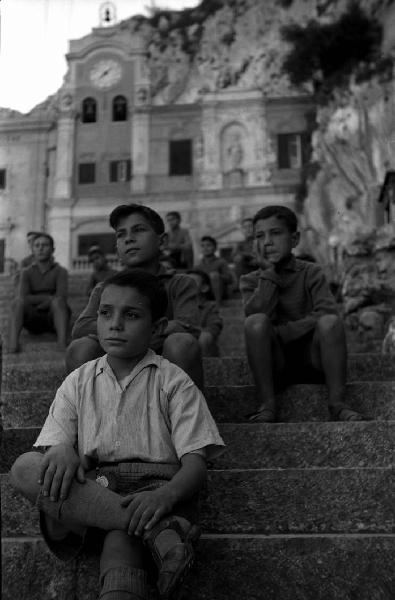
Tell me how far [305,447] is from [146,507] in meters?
0.99

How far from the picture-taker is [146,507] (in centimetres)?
182

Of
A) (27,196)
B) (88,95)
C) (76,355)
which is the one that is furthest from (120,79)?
(76,355)

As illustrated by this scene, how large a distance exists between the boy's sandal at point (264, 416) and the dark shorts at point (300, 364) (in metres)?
0.35

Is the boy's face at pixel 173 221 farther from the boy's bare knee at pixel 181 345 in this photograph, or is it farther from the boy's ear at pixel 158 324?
the boy's ear at pixel 158 324

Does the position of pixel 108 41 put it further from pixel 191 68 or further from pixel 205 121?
pixel 205 121

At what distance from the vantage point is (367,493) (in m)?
2.25

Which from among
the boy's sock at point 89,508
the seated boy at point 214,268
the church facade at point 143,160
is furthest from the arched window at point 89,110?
the boy's sock at point 89,508

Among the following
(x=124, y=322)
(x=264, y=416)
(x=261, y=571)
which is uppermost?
(x=124, y=322)

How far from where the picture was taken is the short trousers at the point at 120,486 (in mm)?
1945

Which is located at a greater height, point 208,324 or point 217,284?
point 217,284

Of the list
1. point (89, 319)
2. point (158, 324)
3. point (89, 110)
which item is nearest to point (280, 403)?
point (89, 319)

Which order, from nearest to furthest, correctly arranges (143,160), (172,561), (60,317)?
(172,561)
(60,317)
(143,160)

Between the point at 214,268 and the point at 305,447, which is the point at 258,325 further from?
the point at 214,268

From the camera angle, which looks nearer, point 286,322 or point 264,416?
point 264,416
